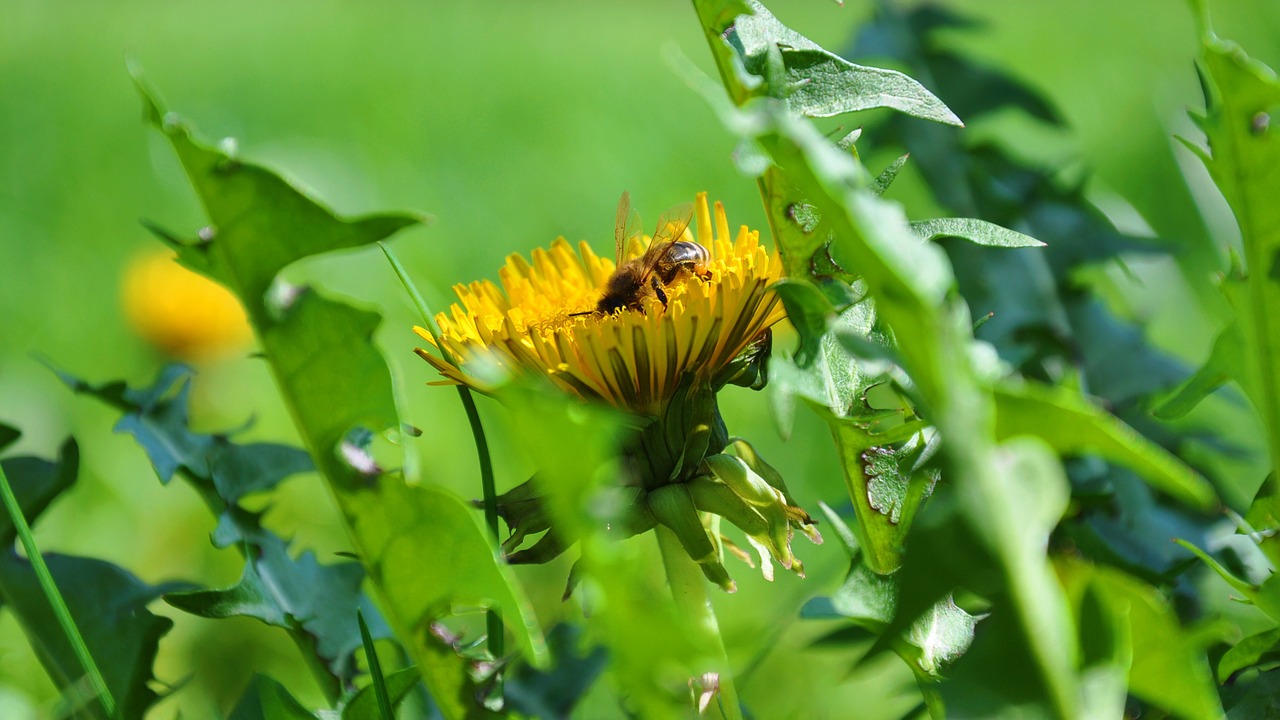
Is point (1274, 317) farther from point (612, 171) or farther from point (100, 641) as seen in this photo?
point (612, 171)

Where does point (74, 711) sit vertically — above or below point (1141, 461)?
below

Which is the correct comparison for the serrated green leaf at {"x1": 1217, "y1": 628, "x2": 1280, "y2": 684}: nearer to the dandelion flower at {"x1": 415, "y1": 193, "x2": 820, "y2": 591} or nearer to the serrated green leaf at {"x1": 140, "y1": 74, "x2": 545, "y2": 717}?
the dandelion flower at {"x1": 415, "y1": 193, "x2": 820, "y2": 591}

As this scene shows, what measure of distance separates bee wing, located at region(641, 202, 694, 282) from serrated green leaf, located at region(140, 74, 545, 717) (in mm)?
208

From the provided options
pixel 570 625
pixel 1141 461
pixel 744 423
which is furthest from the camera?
pixel 744 423

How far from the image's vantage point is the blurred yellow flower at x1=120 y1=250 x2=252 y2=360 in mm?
1562

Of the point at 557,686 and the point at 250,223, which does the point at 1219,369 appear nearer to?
the point at 557,686

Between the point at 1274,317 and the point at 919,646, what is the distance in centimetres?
21

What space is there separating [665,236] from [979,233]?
1.18ft

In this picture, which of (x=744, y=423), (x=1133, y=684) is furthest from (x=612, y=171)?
(x=1133, y=684)

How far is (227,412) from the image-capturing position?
1566 mm

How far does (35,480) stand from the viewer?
2.02 ft

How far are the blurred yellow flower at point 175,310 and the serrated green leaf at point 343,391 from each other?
1.13 metres

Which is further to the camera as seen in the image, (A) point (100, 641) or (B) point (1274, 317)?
(A) point (100, 641)

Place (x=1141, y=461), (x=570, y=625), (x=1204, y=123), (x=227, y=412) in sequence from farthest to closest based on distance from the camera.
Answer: (x=227, y=412) < (x=570, y=625) < (x=1204, y=123) < (x=1141, y=461)
